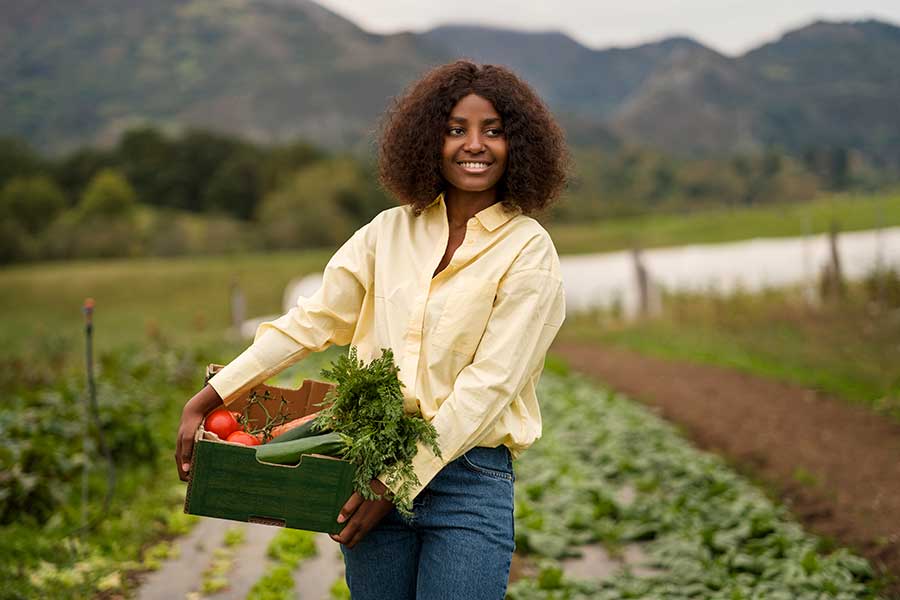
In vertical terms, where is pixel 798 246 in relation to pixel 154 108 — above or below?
below

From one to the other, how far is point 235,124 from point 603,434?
490 ft

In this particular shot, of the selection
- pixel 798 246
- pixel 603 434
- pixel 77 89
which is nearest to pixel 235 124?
pixel 77 89

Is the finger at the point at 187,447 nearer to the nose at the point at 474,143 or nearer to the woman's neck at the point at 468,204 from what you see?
the woman's neck at the point at 468,204

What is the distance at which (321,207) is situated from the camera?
55.9 m

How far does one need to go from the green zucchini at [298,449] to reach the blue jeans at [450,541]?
0.28 m

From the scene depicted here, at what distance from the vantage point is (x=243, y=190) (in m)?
67.9

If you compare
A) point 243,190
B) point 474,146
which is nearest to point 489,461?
point 474,146

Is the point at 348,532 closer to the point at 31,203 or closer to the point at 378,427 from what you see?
the point at 378,427

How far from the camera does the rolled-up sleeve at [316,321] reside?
262 centimetres

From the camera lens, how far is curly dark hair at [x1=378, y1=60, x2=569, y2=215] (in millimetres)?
2674

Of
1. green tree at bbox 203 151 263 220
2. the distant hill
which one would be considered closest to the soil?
green tree at bbox 203 151 263 220

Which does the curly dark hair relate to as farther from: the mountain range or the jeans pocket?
the mountain range

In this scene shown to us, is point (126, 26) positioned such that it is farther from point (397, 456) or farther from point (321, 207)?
point (397, 456)

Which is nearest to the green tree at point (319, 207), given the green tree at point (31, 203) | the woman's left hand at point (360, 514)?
the green tree at point (31, 203)
